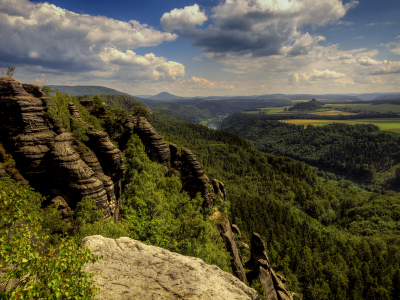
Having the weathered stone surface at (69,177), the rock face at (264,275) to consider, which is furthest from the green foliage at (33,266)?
the rock face at (264,275)

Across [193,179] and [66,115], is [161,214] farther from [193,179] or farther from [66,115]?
[66,115]

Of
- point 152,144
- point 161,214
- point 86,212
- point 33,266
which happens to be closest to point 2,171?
point 86,212

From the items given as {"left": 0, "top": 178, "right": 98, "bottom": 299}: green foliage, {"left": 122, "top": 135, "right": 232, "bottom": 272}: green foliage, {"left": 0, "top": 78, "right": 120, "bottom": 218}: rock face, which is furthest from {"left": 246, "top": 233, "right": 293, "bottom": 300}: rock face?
{"left": 0, "top": 178, "right": 98, "bottom": 299}: green foliage

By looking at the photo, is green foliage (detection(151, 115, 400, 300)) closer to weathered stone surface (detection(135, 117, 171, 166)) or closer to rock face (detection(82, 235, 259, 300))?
weathered stone surface (detection(135, 117, 171, 166))

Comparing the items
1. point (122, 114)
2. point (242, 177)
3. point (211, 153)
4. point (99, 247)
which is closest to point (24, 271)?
point (99, 247)

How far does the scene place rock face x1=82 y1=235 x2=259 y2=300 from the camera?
11.2 metres

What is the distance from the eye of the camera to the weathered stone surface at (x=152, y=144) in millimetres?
54256

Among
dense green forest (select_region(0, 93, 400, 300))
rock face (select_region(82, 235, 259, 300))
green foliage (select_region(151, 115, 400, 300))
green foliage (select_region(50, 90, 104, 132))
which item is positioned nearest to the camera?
rock face (select_region(82, 235, 259, 300))

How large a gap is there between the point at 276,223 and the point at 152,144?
7786 centimetres

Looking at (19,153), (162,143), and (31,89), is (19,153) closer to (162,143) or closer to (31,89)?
(31,89)

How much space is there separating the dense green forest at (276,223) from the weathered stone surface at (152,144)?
8.65ft

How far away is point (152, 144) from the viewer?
54.2 metres

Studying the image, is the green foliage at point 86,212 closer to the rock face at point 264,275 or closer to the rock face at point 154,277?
the rock face at point 154,277

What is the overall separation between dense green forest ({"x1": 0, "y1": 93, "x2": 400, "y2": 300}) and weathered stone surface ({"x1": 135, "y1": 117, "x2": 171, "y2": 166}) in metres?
2.64
